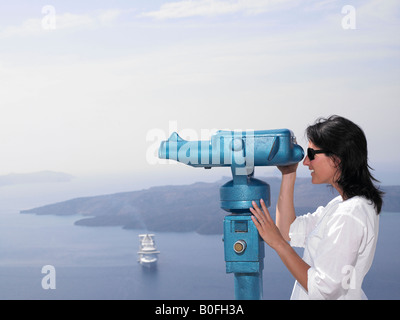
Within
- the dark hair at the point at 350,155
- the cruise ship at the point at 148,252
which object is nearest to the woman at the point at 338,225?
the dark hair at the point at 350,155

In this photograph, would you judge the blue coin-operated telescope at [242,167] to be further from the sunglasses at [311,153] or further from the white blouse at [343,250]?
the white blouse at [343,250]

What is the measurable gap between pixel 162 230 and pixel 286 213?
45.2 ft

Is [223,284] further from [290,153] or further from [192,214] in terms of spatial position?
[290,153]

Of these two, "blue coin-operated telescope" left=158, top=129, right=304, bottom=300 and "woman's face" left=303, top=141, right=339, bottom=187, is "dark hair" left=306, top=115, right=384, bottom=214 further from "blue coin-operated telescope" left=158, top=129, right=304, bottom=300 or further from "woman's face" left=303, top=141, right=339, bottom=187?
"blue coin-operated telescope" left=158, top=129, right=304, bottom=300

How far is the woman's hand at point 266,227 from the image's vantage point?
1.46 metres

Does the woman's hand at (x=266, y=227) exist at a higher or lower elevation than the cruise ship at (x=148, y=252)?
higher

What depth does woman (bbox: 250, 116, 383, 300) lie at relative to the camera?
4.33 ft

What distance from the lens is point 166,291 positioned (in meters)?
13.0

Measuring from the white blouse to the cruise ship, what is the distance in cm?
1203

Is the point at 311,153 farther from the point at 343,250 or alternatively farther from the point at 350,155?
the point at 343,250

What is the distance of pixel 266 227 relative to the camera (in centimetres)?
152

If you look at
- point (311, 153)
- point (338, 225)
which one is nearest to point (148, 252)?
point (311, 153)

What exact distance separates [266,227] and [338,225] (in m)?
0.24
